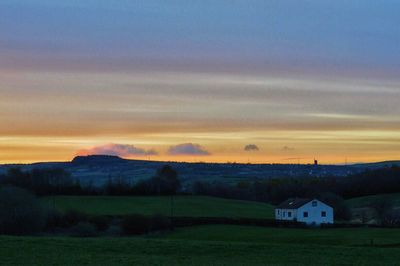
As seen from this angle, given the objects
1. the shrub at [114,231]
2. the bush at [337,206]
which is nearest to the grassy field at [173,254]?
the shrub at [114,231]

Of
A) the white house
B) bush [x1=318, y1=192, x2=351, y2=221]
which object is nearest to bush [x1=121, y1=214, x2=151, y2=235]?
the white house

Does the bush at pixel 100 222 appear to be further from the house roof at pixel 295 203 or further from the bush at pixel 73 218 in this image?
the house roof at pixel 295 203

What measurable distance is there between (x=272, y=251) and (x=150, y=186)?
3807 inches

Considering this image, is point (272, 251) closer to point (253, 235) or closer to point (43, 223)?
point (253, 235)

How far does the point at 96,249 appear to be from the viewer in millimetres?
45906

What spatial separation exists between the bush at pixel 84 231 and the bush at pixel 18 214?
12.6 ft

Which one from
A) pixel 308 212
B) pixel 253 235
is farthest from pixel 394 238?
pixel 308 212

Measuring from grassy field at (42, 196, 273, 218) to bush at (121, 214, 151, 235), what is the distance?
2490 centimetres

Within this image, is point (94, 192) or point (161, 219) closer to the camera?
point (161, 219)

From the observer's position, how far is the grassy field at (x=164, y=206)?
118125 millimetres

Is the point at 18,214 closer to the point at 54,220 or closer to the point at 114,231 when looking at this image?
the point at 114,231

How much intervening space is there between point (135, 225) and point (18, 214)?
1394cm

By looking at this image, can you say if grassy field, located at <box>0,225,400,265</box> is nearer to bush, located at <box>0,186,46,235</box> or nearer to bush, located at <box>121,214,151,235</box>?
bush, located at <box>0,186,46,235</box>

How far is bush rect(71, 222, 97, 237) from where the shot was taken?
79.3m
